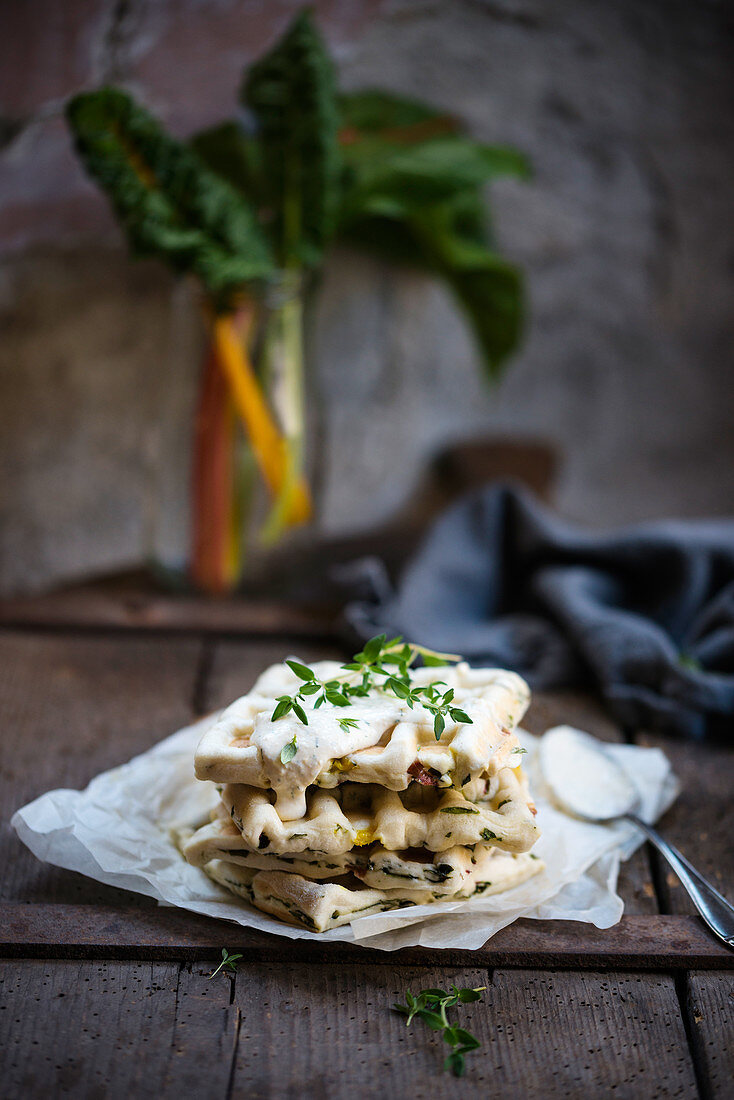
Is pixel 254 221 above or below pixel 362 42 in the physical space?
below

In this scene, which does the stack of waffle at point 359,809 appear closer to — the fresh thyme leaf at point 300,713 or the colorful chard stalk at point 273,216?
the fresh thyme leaf at point 300,713

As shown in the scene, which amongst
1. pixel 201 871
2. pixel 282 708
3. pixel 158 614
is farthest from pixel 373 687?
pixel 158 614

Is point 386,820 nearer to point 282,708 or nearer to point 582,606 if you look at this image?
point 282,708

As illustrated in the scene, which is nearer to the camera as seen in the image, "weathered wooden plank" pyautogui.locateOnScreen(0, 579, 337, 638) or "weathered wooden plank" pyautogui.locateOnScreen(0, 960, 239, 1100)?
"weathered wooden plank" pyautogui.locateOnScreen(0, 960, 239, 1100)

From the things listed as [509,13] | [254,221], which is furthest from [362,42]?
[254,221]

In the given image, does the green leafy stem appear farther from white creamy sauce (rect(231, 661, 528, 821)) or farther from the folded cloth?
the folded cloth

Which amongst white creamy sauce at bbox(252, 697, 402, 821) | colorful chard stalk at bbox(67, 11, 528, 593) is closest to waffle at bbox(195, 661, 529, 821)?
white creamy sauce at bbox(252, 697, 402, 821)

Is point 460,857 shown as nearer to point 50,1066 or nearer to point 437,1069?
point 437,1069
